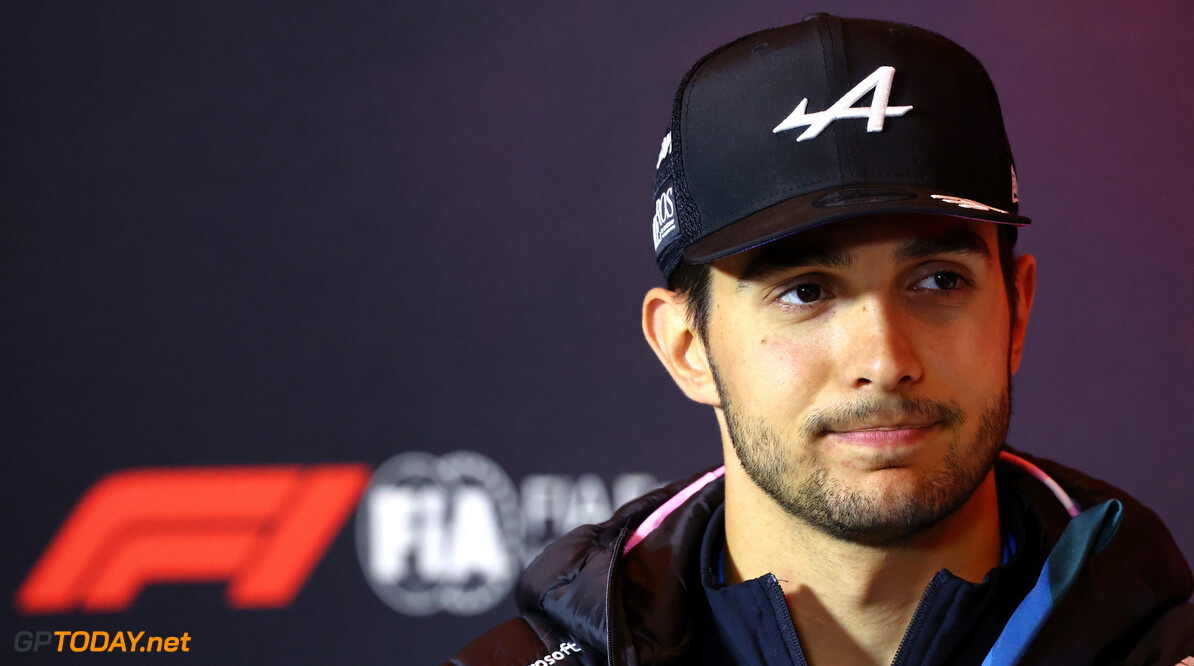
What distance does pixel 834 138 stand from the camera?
0.82 m

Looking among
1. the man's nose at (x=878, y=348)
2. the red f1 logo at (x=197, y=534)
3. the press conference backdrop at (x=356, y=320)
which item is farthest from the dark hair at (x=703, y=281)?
the red f1 logo at (x=197, y=534)

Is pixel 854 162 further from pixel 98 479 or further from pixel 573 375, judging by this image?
pixel 98 479

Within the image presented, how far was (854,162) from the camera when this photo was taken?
811 mm

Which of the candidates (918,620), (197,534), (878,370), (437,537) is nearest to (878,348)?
(878,370)

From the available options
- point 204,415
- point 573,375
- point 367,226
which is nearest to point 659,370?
point 573,375

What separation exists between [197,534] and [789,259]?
121 centimetres

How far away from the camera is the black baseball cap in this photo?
80cm

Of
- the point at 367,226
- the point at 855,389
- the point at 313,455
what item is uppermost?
the point at 367,226

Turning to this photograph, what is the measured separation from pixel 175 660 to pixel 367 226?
28.5 inches

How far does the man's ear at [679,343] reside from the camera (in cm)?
96

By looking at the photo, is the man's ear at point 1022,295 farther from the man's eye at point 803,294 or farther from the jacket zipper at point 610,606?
the jacket zipper at point 610,606

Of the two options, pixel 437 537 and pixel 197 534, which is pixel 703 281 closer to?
pixel 437 537

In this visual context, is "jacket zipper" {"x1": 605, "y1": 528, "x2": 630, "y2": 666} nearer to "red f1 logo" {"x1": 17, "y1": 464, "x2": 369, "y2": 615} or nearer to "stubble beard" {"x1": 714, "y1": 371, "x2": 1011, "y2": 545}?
"stubble beard" {"x1": 714, "y1": 371, "x2": 1011, "y2": 545}

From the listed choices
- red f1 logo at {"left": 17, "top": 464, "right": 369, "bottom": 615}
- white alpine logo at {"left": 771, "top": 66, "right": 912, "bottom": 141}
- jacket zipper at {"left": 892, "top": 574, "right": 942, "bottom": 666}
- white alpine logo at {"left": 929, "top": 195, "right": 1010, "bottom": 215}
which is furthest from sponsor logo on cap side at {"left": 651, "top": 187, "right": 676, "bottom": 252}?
red f1 logo at {"left": 17, "top": 464, "right": 369, "bottom": 615}
